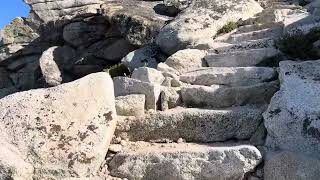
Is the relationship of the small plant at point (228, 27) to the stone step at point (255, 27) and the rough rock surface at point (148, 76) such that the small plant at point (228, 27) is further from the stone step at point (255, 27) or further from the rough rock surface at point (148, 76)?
the rough rock surface at point (148, 76)

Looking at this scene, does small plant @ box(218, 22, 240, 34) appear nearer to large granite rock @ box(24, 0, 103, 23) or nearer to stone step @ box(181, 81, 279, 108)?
stone step @ box(181, 81, 279, 108)

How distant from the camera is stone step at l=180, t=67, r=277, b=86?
9562 mm

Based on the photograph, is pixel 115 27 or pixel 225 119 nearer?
pixel 225 119

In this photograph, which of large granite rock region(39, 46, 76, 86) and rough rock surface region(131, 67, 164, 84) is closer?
rough rock surface region(131, 67, 164, 84)

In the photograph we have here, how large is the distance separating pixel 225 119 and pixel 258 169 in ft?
4.40

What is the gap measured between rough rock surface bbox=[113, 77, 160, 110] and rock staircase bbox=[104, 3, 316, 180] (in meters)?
0.25

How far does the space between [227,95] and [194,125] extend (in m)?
1.22

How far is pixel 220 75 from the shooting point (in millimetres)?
9938

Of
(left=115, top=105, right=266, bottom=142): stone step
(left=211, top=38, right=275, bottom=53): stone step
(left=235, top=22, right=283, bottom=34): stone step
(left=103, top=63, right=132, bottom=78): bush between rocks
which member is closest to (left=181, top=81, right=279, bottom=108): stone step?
(left=115, top=105, right=266, bottom=142): stone step

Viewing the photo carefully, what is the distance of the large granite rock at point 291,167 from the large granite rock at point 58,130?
256cm

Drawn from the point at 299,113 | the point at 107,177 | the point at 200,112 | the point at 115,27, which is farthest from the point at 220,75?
the point at 115,27

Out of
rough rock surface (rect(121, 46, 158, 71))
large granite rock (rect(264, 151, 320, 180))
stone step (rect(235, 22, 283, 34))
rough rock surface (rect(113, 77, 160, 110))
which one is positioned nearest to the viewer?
large granite rock (rect(264, 151, 320, 180))

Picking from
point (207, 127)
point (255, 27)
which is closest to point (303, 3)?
point (255, 27)

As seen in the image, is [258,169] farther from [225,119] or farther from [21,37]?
[21,37]
